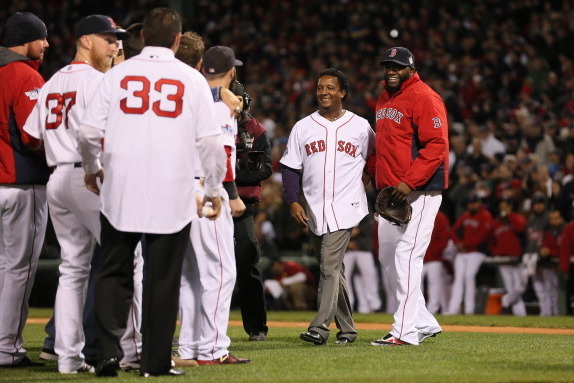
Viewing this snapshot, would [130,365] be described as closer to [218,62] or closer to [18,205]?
[18,205]

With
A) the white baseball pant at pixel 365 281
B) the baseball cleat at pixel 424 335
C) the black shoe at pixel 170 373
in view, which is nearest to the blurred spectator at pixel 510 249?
the white baseball pant at pixel 365 281

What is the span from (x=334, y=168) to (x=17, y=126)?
285 cm

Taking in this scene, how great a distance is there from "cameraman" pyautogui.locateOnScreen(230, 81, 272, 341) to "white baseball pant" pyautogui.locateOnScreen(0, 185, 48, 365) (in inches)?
86.3

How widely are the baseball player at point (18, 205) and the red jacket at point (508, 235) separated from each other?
10.6 meters

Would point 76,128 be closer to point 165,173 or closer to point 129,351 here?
point 165,173

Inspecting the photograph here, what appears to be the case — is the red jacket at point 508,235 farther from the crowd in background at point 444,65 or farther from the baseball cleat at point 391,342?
the baseball cleat at point 391,342

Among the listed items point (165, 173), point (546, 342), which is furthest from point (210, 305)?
point (546, 342)

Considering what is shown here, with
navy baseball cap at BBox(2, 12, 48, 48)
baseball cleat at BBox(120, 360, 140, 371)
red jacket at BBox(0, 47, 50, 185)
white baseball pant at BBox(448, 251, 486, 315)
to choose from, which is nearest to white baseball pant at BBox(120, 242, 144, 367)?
baseball cleat at BBox(120, 360, 140, 371)

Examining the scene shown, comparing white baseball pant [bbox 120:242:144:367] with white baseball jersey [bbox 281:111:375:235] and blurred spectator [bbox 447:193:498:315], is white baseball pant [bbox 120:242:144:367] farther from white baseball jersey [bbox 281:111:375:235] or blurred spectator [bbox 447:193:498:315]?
blurred spectator [bbox 447:193:498:315]

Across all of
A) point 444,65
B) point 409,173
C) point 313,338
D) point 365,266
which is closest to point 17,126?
point 313,338

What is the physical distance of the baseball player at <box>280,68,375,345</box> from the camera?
28.2 ft

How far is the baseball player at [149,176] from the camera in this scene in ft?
19.4

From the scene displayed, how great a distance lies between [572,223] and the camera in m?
15.1

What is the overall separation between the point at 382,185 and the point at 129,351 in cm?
297
